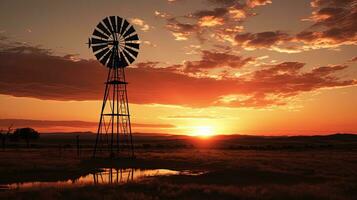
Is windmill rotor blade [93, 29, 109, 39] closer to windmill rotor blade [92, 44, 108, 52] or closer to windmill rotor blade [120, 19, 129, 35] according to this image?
windmill rotor blade [92, 44, 108, 52]

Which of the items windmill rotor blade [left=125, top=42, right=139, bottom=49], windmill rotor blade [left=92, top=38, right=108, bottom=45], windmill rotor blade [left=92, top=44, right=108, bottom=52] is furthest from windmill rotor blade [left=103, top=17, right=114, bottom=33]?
windmill rotor blade [left=125, top=42, right=139, bottom=49]

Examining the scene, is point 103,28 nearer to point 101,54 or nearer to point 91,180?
point 101,54

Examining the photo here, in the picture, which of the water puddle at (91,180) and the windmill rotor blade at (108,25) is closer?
the water puddle at (91,180)

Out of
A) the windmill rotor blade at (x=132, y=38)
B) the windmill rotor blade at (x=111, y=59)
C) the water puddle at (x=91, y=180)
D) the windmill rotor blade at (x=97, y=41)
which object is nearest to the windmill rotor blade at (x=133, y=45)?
the windmill rotor blade at (x=132, y=38)

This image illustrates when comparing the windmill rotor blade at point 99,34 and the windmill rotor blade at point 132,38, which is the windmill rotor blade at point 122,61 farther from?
the windmill rotor blade at point 99,34

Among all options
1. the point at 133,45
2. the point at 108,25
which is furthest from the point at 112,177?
the point at 108,25

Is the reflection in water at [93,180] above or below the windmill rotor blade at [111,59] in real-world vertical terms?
below

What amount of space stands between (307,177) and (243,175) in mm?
5011

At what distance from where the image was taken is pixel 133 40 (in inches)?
1849

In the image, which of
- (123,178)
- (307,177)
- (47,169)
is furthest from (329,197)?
(47,169)

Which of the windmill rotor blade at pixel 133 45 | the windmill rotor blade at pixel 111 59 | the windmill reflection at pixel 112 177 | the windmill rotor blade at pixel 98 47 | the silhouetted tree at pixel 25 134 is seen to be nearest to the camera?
the windmill reflection at pixel 112 177

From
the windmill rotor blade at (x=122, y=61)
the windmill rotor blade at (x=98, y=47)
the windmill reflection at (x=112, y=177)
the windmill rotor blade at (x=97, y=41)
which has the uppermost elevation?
the windmill rotor blade at (x=97, y=41)

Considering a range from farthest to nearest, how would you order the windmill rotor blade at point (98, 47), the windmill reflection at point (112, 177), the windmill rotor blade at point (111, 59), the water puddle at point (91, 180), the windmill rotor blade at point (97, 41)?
the windmill rotor blade at point (111, 59) → the windmill rotor blade at point (98, 47) → the windmill rotor blade at point (97, 41) → the windmill reflection at point (112, 177) → the water puddle at point (91, 180)

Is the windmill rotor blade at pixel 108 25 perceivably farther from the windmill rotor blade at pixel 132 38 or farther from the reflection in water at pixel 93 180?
the reflection in water at pixel 93 180
